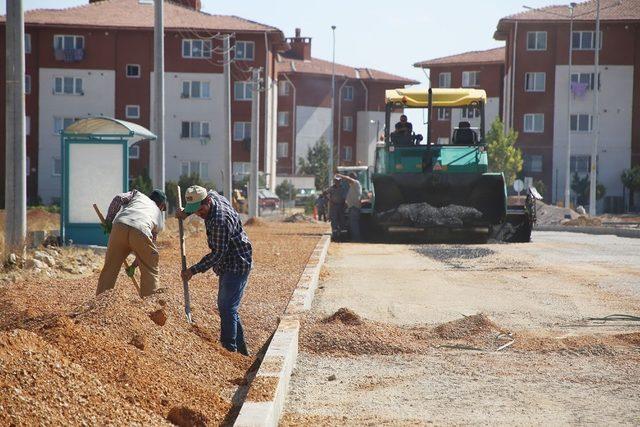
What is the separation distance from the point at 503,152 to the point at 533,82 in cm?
728

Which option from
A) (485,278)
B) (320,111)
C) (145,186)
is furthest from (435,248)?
(320,111)

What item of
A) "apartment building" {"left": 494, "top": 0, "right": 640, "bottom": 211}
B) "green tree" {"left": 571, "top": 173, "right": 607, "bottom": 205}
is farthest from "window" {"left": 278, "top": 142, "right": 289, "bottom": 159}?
"green tree" {"left": 571, "top": 173, "right": 607, "bottom": 205}

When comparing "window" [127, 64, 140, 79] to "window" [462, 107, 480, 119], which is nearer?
"window" [462, 107, 480, 119]

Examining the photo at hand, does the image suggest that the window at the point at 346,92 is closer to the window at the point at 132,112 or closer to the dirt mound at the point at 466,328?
the window at the point at 132,112

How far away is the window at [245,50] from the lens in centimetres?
7131

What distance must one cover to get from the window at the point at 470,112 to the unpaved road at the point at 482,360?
31.8 feet

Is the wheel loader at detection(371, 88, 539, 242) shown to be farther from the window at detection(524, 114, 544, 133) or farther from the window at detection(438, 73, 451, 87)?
the window at detection(438, 73, 451, 87)

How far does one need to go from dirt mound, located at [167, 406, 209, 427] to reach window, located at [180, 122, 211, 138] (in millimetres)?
63790

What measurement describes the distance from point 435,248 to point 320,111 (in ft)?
231

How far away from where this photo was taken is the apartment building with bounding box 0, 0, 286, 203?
68250 mm

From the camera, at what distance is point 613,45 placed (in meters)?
71.0

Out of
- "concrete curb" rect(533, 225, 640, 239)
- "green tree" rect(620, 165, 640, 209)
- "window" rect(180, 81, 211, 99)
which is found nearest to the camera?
"concrete curb" rect(533, 225, 640, 239)

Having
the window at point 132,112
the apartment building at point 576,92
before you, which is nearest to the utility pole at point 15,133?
the window at point 132,112

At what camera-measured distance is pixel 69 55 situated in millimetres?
68625
